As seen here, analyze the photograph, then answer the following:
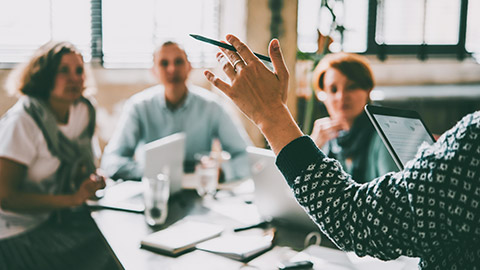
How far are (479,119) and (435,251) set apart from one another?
0.23 metres

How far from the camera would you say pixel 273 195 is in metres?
1.57

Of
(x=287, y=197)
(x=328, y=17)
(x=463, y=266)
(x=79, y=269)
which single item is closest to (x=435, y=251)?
(x=463, y=266)

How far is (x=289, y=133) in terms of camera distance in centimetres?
85

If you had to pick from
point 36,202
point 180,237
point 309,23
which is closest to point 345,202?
point 180,237

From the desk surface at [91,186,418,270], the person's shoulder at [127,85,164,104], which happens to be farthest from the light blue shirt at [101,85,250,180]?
the desk surface at [91,186,418,270]

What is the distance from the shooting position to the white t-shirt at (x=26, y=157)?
183 centimetres

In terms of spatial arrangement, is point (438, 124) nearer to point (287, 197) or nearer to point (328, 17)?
point (328, 17)

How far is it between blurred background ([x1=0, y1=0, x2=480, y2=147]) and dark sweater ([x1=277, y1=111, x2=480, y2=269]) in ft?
6.03

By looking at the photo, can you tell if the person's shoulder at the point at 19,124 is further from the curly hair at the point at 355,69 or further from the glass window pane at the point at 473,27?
the glass window pane at the point at 473,27

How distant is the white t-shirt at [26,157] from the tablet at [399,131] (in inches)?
56.4

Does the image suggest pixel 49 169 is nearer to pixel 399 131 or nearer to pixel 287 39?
pixel 399 131

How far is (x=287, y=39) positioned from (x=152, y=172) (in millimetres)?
2120

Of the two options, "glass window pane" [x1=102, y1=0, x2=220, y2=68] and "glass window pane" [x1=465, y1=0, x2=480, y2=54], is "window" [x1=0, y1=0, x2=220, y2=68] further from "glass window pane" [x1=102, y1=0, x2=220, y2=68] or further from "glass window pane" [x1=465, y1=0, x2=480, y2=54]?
"glass window pane" [x1=465, y1=0, x2=480, y2=54]

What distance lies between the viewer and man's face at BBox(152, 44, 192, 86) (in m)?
2.67
